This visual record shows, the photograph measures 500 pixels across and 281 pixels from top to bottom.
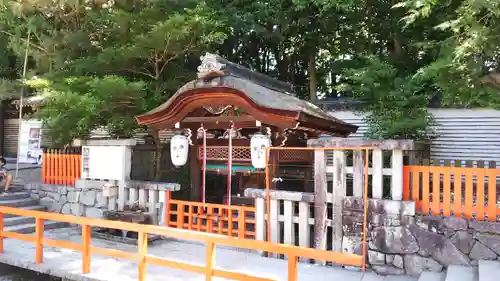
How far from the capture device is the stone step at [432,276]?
6.15 metres

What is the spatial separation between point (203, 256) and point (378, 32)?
10015 mm

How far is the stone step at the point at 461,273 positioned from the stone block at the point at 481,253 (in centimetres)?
20

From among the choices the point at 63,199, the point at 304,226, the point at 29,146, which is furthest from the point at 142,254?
the point at 29,146

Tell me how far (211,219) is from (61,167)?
531 centimetres

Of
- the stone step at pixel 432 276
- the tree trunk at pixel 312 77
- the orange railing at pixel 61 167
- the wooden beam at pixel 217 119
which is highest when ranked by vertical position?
the tree trunk at pixel 312 77

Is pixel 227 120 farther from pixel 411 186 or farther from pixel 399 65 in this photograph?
pixel 399 65

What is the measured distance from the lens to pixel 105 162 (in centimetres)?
1023

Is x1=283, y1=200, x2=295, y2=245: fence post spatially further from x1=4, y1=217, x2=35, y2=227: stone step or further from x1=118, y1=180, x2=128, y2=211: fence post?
x1=4, y1=217, x2=35, y2=227: stone step

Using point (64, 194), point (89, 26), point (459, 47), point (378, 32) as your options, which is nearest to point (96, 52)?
point (89, 26)

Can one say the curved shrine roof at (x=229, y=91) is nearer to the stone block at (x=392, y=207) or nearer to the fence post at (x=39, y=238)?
the stone block at (x=392, y=207)

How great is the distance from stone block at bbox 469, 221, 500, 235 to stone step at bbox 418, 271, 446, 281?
0.90m

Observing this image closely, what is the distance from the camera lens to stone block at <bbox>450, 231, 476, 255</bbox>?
635 cm

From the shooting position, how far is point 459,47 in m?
5.36

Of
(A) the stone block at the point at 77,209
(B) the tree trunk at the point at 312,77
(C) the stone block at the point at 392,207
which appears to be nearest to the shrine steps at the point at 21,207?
(A) the stone block at the point at 77,209
